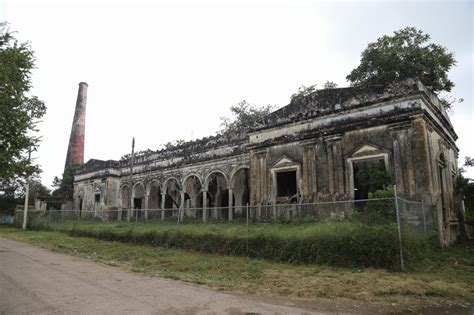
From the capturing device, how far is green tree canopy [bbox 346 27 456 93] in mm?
19734

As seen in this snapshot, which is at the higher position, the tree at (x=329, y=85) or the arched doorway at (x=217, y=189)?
the tree at (x=329, y=85)

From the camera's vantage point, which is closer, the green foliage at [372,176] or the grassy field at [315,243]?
the grassy field at [315,243]

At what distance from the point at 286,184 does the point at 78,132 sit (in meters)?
30.6

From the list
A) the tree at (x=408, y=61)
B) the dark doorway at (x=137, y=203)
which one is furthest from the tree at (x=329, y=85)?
the dark doorway at (x=137, y=203)

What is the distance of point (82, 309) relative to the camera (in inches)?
205

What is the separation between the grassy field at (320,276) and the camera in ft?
21.0

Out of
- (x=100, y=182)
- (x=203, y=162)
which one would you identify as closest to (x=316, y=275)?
(x=203, y=162)

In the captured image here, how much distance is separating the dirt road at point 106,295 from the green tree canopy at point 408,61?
17831 mm

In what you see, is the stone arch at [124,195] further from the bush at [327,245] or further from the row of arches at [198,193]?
the bush at [327,245]

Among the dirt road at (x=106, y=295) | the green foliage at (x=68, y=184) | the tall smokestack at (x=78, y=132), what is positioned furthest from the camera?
the tall smokestack at (x=78, y=132)

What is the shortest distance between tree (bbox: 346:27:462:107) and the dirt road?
18012mm

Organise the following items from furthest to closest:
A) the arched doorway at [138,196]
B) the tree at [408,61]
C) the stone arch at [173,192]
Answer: the arched doorway at [138,196] < the stone arch at [173,192] < the tree at [408,61]

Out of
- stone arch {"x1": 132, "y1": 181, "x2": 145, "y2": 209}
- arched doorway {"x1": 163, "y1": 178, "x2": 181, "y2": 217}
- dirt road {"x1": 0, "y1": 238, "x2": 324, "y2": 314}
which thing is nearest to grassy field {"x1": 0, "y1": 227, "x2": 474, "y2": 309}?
dirt road {"x1": 0, "y1": 238, "x2": 324, "y2": 314}

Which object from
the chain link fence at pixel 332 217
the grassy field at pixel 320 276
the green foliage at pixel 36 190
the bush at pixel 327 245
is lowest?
the grassy field at pixel 320 276
